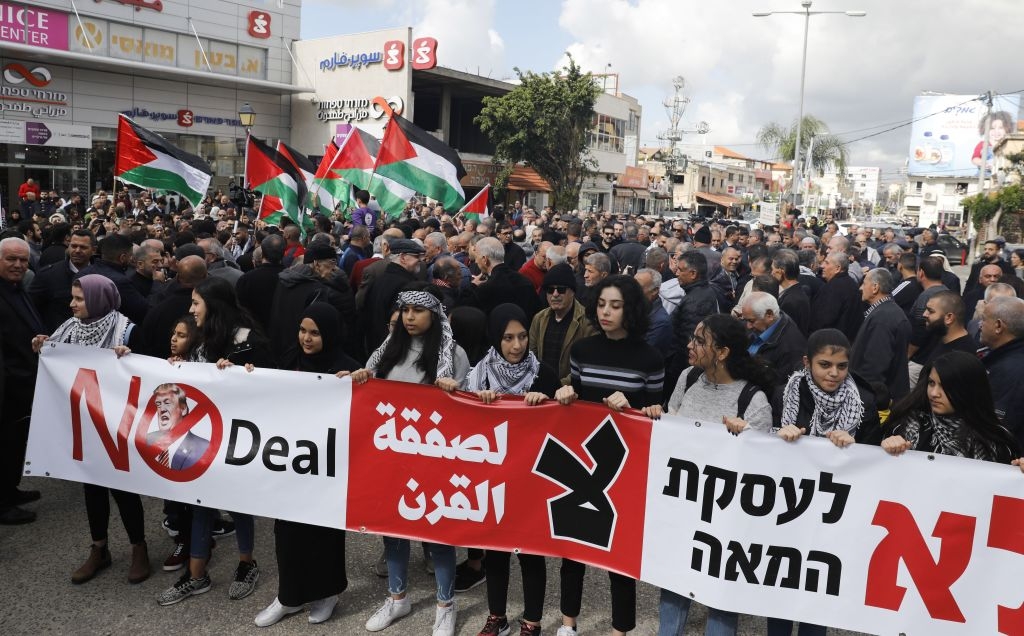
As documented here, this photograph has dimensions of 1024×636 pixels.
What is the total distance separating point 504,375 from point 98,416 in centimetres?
232

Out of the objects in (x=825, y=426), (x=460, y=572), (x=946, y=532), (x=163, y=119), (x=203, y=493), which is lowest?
(x=460, y=572)

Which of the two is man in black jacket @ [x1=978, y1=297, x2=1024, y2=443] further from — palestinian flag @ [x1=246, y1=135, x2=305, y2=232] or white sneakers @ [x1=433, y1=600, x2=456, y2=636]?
palestinian flag @ [x1=246, y1=135, x2=305, y2=232]

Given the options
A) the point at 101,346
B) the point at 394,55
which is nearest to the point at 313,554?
the point at 101,346

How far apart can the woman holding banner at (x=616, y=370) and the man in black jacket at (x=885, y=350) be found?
2.45 m

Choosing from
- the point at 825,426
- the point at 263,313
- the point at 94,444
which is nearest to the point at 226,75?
the point at 263,313

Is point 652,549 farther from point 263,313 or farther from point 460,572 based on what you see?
point 263,313

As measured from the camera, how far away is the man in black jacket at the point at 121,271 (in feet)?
18.7

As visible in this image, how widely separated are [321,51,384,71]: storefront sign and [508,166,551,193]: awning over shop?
8.69 meters

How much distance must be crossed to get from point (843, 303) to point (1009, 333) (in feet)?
9.65

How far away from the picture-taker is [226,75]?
3234cm

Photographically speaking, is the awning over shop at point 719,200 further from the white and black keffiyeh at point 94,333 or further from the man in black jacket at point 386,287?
the white and black keffiyeh at point 94,333

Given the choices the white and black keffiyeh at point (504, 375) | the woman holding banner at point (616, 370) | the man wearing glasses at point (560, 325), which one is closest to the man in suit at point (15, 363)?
the white and black keffiyeh at point (504, 375)

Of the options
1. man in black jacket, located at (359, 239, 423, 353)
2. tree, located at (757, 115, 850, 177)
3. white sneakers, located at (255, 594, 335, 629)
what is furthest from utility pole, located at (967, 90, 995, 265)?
white sneakers, located at (255, 594, 335, 629)

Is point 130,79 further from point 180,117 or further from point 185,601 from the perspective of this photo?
point 185,601
